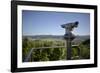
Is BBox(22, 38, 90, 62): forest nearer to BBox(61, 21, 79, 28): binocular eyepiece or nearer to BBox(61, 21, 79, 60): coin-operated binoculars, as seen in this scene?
BBox(61, 21, 79, 60): coin-operated binoculars

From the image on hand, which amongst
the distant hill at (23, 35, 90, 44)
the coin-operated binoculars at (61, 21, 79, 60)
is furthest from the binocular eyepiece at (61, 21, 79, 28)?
the distant hill at (23, 35, 90, 44)

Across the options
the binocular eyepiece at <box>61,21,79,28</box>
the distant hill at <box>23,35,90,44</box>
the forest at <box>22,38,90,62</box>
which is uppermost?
the binocular eyepiece at <box>61,21,79,28</box>

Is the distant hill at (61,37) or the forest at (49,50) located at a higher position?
the distant hill at (61,37)

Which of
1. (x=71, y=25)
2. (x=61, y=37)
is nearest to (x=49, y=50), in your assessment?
(x=61, y=37)

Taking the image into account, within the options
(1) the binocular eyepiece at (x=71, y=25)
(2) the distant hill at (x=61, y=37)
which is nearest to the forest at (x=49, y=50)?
(2) the distant hill at (x=61, y=37)

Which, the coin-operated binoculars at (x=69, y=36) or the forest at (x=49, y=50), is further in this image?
the coin-operated binoculars at (x=69, y=36)

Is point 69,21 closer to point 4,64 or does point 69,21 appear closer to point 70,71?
point 70,71

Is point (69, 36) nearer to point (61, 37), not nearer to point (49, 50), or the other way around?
point (61, 37)

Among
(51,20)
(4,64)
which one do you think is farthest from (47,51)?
(4,64)

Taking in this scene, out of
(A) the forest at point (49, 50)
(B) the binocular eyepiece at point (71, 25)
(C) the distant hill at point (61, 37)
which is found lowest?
(A) the forest at point (49, 50)

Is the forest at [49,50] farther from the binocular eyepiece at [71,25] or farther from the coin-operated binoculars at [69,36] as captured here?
the binocular eyepiece at [71,25]
